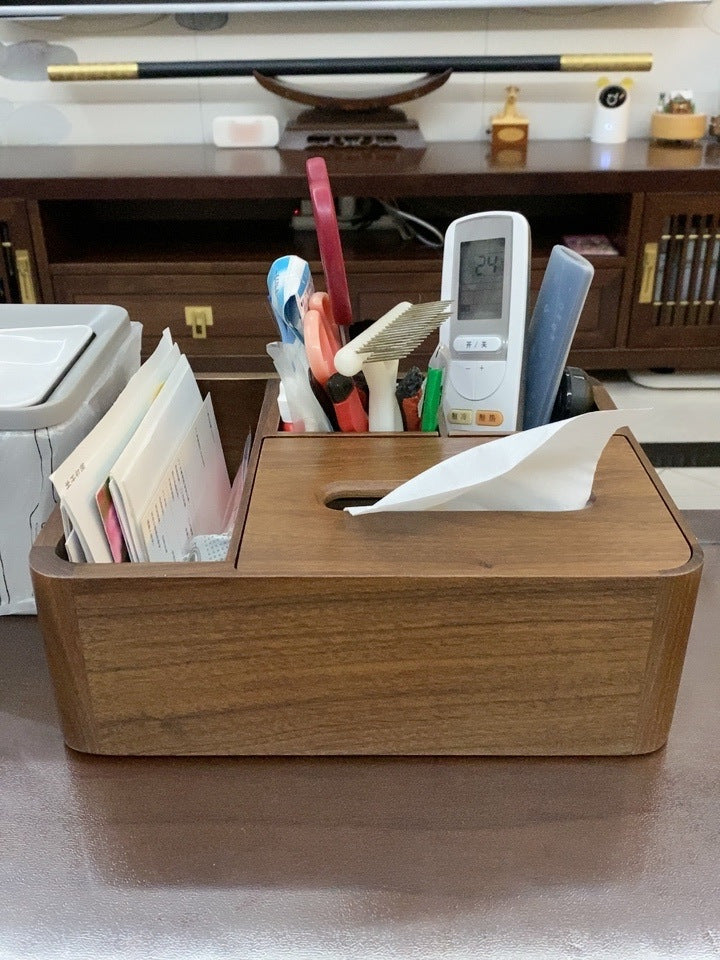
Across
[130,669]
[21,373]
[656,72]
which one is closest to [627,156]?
[656,72]

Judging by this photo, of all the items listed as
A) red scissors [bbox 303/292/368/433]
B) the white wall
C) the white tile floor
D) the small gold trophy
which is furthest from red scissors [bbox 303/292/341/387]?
the white wall

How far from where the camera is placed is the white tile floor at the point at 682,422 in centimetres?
141

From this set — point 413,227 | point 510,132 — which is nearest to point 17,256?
point 413,227

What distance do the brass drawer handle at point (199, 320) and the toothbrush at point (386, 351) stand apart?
4.14ft

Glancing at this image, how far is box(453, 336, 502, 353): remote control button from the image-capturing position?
1.85 feet

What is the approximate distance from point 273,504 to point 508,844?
0.19m

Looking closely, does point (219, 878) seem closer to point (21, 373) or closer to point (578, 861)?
point (578, 861)

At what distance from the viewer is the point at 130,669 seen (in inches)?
15.4

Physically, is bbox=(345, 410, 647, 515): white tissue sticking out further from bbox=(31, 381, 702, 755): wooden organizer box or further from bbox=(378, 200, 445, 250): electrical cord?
bbox=(378, 200, 445, 250): electrical cord

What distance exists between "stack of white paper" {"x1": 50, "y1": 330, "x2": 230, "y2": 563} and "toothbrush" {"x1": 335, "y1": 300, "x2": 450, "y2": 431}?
0.11 meters

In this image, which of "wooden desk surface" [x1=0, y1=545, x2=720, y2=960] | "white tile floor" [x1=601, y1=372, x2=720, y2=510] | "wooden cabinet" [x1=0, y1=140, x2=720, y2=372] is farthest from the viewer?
"wooden cabinet" [x1=0, y1=140, x2=720, y2=372]

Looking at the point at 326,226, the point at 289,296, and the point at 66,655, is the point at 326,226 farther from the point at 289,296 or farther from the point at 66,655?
the point at 66,655

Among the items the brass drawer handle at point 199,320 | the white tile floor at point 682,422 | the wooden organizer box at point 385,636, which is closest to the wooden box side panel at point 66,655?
the wooden organizer box at point 385,636

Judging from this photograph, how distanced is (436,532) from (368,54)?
181 centimetres
